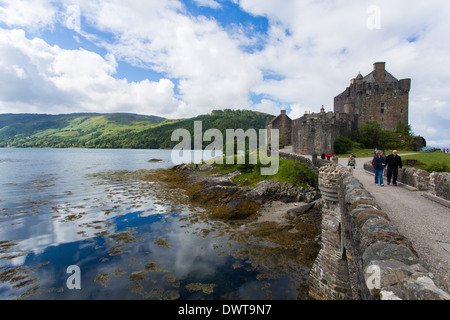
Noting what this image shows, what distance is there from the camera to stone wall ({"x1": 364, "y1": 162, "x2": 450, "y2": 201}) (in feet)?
26.9

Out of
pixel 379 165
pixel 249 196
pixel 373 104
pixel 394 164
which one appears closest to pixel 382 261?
pixel 379 165

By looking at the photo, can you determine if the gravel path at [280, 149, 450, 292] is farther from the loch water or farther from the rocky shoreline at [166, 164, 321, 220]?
the rocky shoreline at [166, 164, 321, 220]

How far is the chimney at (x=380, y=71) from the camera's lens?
4366cm

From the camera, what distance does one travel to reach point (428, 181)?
9.98 metres

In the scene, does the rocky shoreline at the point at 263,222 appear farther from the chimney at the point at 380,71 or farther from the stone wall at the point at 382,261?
the chimney at the point at 380,71

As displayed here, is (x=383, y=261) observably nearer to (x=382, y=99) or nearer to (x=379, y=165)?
(x=379, y=165)

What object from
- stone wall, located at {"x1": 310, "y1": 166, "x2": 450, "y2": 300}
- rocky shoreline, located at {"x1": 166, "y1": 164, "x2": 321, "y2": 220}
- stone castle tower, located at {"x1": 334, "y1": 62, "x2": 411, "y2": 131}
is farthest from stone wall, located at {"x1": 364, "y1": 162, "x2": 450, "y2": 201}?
stone castle tower, located at {"x1": 334, "y1": 62, "x2": 411, "y2": 131}

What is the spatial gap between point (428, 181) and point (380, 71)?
43642mm

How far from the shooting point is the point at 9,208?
67.1 ft

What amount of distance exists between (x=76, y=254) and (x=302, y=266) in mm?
11671

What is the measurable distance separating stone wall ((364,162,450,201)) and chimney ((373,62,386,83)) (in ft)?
136

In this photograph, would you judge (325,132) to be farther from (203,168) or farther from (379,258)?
(379,258)
